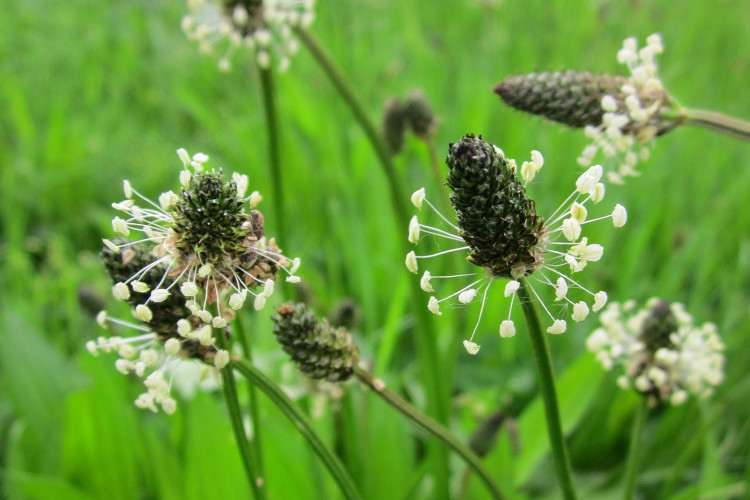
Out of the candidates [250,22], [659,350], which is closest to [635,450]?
[659,350]

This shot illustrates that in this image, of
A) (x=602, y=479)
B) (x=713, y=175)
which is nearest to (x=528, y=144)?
Answer: (x=713, y=175)

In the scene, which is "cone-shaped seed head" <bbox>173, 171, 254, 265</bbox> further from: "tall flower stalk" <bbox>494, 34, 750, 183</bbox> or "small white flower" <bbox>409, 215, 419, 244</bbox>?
"tall flower stalk" <bbox>494, 34, 750, 183</bbox>

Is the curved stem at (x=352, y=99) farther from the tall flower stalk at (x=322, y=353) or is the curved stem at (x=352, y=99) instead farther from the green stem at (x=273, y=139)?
the tall flower stalk at (x=322, y=353)

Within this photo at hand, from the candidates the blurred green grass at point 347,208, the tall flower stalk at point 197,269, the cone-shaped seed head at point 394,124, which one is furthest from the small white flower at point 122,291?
the cone-shaped seed head at point 394,124

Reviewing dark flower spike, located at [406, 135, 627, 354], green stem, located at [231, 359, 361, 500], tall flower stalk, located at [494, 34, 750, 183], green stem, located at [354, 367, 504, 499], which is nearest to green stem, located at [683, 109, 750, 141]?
tall flower stalk, located at [494, 34, 750, 183]

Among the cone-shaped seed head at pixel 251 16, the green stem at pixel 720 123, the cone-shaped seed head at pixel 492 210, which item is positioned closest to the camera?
the cone-shaped seed head at pixel 492 210

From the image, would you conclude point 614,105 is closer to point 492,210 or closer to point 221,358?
point 492,210
